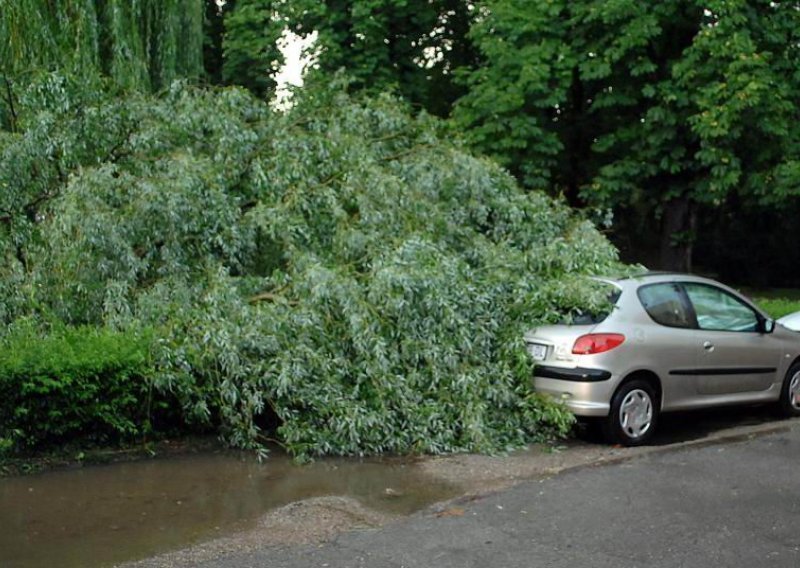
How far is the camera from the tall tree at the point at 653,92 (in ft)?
59.5

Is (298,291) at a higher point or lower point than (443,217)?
lower

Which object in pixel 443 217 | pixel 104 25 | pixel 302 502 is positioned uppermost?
pixel 104 25

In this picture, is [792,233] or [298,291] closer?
A: [298,291]

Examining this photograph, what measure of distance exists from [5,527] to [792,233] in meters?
26.9

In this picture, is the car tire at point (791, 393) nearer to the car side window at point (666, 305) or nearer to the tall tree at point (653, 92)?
the car side window at point (666, 305)

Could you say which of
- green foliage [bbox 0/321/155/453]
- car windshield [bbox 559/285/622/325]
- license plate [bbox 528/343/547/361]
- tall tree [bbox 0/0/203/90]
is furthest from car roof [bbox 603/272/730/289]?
tall tree [bbox 0/0/203/90]

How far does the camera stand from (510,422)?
9.02 m

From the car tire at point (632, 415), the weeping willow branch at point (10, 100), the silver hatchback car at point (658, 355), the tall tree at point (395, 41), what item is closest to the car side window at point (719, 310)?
the silver hatchback car at point (658, 355)

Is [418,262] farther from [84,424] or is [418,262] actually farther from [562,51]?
[562,51]

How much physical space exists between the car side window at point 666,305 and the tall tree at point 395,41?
37.1ft

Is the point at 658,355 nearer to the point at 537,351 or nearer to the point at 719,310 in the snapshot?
the point at 537,351

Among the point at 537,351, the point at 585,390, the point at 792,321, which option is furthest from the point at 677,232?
the point at 585,390

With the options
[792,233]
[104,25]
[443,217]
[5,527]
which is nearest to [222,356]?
[5,527]

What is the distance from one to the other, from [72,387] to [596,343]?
167 inches
